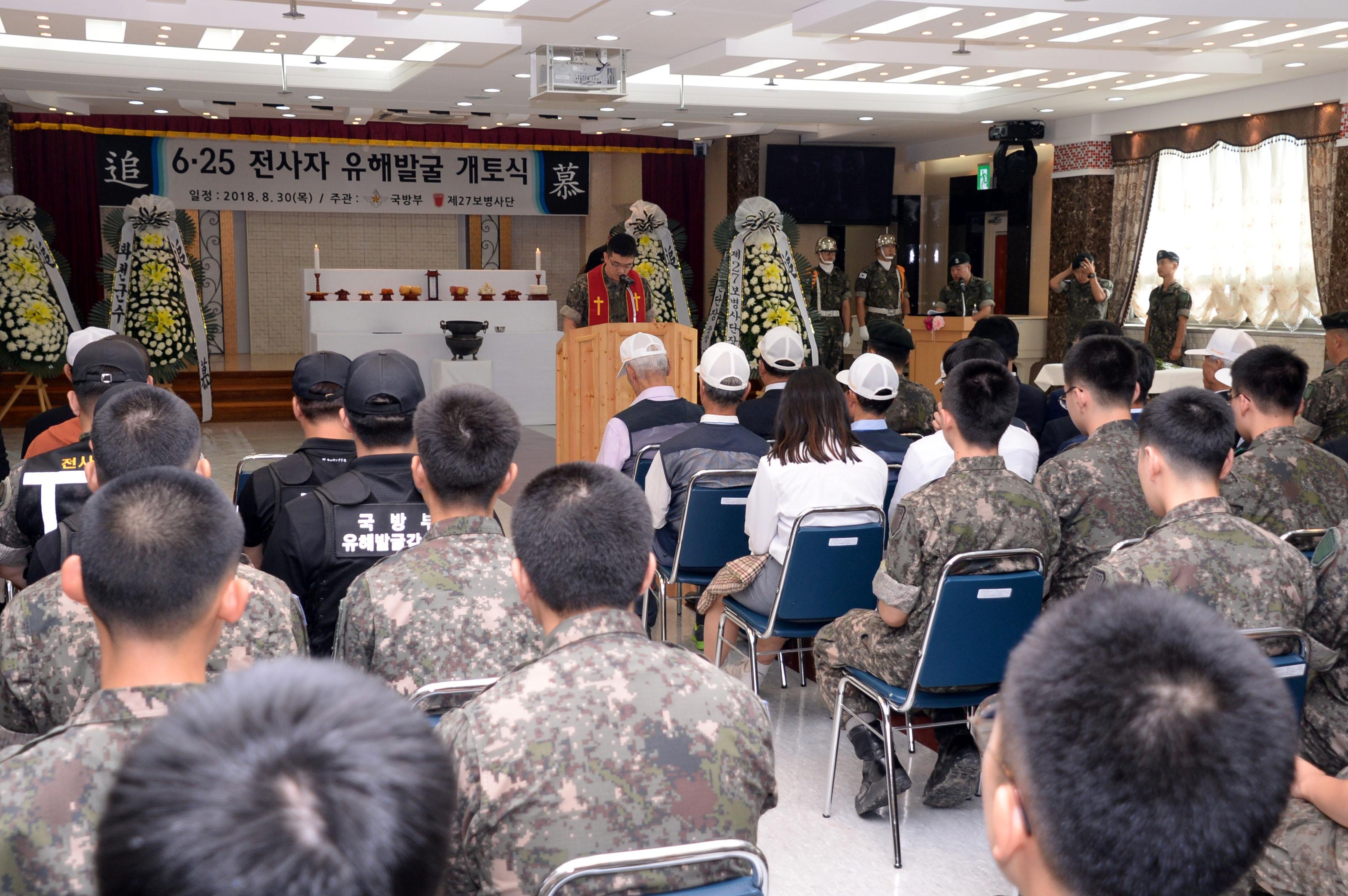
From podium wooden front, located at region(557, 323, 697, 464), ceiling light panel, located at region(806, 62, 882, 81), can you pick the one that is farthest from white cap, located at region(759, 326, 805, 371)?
ceiling light panel, located at region(806, 62, 882, 81)

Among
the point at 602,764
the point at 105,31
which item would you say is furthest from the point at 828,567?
the point at 105,31

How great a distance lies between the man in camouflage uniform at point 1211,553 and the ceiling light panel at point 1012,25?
190 inches

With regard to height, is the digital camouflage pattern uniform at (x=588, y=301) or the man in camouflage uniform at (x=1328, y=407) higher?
the digital camouflage pattern uniform at (x=588, y=301)

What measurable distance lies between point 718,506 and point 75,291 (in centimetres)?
1121

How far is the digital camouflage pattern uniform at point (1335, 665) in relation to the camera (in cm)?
242

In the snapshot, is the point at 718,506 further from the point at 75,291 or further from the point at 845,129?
the point at 75,291

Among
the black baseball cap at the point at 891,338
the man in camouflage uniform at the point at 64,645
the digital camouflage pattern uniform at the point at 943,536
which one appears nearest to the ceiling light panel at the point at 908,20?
the black baseball cap at the point at 891,338

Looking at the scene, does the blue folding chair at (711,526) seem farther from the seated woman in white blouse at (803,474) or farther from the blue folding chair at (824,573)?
the blue folding chair at (824,573)

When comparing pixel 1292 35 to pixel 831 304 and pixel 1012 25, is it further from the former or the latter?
pixel 831 304

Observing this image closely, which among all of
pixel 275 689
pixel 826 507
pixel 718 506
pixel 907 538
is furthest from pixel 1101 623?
pixel 718 506

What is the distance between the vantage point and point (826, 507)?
A: 3.46 m

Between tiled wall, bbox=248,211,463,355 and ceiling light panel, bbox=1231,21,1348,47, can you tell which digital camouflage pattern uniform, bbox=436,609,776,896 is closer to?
ceiling light panel, bbox=1231,21,1348,47

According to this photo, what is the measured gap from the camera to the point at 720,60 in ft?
27.2

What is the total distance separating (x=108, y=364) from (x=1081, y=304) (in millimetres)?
9895
